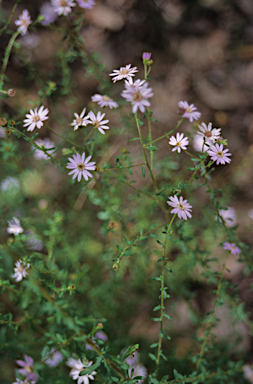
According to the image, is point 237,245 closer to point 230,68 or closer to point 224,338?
point 224,338

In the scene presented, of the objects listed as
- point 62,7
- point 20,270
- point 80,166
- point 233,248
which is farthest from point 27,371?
point 62,7

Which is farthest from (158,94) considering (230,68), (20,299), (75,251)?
(20,299)

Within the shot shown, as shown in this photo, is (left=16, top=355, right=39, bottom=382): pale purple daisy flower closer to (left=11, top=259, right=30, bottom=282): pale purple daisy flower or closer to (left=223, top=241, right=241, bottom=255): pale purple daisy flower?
(left=11, top=259, right=30, bottom=282): pale purple daisy flower

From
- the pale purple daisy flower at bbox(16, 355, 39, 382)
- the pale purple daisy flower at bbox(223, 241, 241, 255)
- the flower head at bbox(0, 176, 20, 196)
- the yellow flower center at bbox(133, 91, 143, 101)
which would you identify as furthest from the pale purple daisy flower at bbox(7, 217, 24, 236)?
the pale purple daisy flower at bbox(223, 241, 241, 255)

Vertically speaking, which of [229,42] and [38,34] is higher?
[229,42]

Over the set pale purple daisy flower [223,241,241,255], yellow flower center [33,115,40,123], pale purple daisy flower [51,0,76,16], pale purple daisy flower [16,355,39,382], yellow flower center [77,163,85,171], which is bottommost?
pale purple daisy flower [16,355,39,382]

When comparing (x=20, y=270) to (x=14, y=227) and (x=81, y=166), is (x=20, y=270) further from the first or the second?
(x=81, y=166)

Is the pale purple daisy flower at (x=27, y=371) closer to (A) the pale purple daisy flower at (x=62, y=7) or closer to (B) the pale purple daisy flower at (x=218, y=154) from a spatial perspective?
(B) the pale purple daisy flower at (x=218, y=154)

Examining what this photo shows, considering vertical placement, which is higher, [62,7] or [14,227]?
[62,7]
